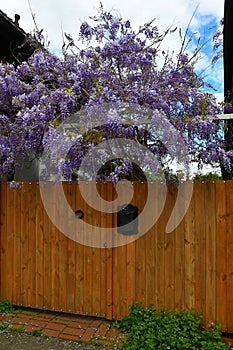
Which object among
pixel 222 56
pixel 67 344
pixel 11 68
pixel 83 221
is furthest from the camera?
pixel 222 56

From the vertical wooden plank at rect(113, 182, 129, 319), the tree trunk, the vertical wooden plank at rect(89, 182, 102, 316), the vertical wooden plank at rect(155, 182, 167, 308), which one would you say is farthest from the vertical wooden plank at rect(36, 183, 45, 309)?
the tree trunk

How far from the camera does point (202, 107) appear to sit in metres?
3.48

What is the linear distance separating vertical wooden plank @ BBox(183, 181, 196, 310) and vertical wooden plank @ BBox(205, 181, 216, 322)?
15 centimetres

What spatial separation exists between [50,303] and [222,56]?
14.8ft

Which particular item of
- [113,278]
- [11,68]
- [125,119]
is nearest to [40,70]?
[11,68]

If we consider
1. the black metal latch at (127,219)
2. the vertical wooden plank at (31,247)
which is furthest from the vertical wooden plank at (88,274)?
the vertical wooden plank at (31,247)

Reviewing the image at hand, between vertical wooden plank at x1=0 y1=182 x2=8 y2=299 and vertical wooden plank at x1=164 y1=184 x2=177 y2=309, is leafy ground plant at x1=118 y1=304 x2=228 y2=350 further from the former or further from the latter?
vertical wooden plank at x1=0 y1=182 x2=8 y2=299

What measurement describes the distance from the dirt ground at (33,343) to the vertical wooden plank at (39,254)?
57 cm

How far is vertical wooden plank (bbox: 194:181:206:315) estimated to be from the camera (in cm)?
326

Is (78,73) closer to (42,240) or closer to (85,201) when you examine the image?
(85,201)

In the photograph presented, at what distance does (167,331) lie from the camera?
A: 309cm

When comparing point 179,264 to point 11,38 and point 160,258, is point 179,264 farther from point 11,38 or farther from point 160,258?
point 11,38

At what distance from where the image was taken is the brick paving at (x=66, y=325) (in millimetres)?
3242

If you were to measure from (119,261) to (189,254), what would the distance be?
83 cm
